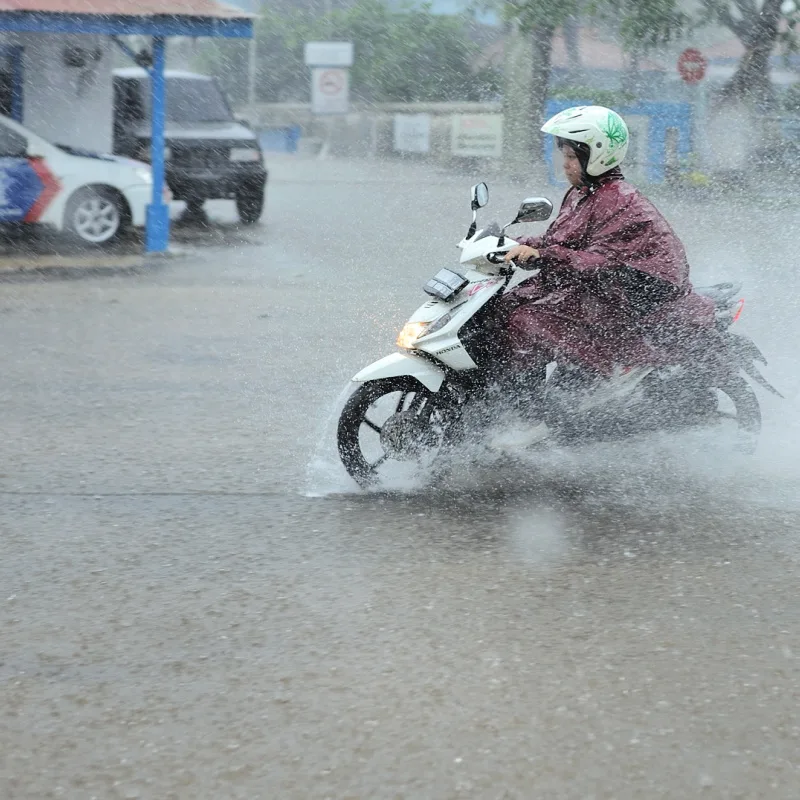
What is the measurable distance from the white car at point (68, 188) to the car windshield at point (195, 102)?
11.6ft

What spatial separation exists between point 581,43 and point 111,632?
66279 millimetres

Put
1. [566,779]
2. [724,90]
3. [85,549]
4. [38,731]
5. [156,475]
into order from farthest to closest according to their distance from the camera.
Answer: [724,90], [156,475], [85,549], [38,731], [566,779]

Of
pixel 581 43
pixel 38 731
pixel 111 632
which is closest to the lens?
pixel 38 731

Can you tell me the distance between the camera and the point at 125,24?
49.3ft

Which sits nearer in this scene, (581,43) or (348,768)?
(348,768)

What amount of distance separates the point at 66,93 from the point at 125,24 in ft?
15.3

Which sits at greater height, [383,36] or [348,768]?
[383,36]

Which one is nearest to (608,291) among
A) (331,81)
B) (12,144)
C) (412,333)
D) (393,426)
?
(412,333)

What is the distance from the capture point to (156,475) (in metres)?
6.57

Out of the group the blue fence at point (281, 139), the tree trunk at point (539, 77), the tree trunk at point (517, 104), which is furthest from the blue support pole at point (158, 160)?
the blue fence at point (281, 139)

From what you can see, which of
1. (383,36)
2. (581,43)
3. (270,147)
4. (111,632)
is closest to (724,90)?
(270,147)

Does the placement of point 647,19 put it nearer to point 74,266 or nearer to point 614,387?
point 74,266

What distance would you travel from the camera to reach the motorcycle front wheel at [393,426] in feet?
19.9

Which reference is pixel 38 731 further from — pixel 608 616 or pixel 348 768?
pixel 608 616
